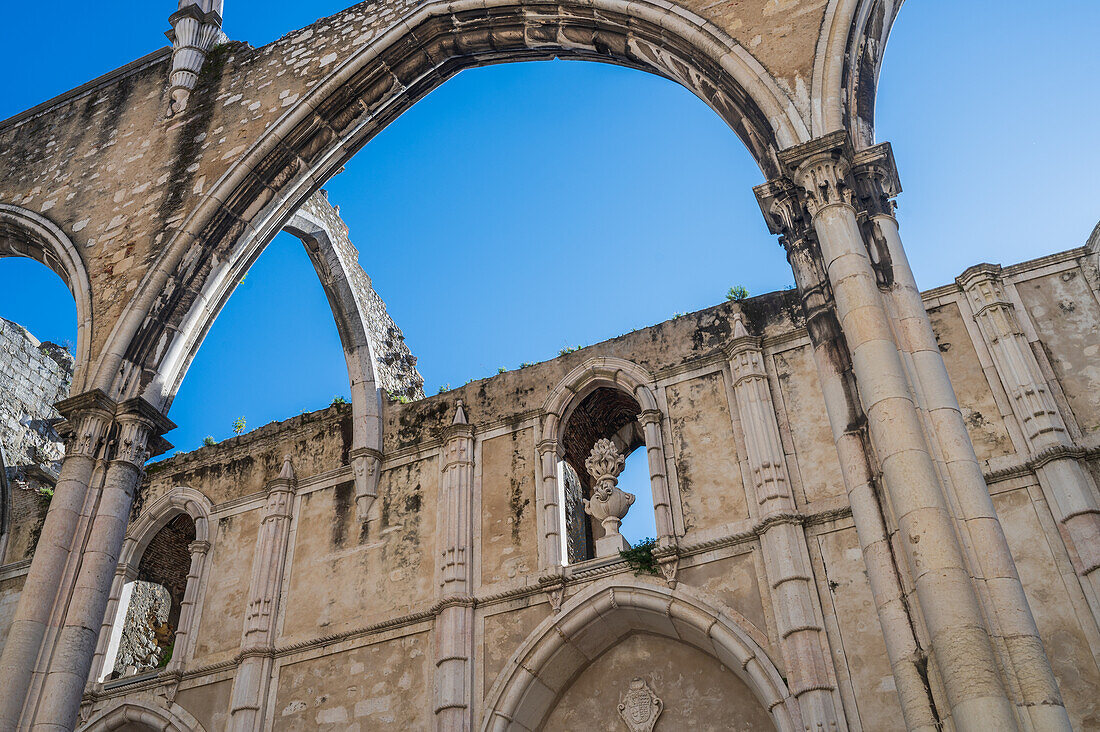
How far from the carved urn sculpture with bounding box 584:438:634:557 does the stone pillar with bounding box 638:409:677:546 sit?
0.45 m

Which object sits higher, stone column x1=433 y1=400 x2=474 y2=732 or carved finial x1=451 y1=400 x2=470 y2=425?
carved finial x1=451 y1=400 x2=470 y2=425

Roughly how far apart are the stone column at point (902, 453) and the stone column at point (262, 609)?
7420 millimetres

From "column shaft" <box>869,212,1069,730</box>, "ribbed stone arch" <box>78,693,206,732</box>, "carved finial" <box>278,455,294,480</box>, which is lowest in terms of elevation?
"column shaft" <box>869,212,1069,730</box>

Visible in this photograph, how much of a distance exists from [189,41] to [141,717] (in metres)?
7.58

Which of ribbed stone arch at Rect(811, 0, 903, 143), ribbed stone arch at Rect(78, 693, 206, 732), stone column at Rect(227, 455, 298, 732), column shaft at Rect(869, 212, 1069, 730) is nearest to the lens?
column shaft at Rect(869, 212, 1069, 730)

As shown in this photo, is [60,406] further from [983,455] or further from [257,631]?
[983,455]

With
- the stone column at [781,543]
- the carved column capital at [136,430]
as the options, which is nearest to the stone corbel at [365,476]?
the carved column capital at [136,430]

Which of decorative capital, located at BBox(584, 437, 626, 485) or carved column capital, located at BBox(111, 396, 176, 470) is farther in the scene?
decorative capital, located at BBox(584, 437, 626, 485)

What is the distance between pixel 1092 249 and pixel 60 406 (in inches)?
380

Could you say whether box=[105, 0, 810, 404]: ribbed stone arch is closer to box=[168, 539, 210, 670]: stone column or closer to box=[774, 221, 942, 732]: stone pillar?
box=[774, 221, 942, 732]: stone pillar

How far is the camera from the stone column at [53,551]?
6.99 meters

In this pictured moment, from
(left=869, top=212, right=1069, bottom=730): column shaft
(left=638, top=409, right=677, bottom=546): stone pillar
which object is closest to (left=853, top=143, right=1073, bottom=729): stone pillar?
(left=869, top=212, right=1069, bottom=730): column shaft

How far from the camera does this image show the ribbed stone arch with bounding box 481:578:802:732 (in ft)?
29.0

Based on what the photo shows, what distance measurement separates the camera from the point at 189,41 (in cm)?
1102
